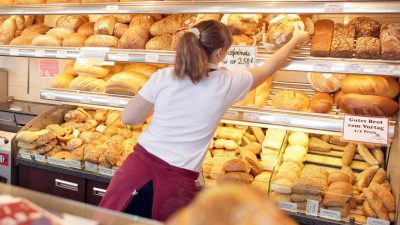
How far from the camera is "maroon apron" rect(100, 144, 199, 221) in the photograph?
5.75 feet

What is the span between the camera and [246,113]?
2.21 meters

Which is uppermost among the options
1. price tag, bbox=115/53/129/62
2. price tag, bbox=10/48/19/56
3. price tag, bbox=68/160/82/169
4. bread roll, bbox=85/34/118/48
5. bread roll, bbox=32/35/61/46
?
bread roll, bbox=85/34/118/48

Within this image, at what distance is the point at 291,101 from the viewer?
2252 millimetres

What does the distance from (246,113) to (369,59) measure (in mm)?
652

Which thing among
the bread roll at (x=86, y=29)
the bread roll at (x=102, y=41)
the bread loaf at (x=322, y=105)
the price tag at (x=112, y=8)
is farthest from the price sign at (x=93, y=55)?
the bread loaf at (x=322, y=105)

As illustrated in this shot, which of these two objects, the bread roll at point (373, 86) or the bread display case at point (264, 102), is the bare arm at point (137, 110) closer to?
the bread display case at point (264, 102)

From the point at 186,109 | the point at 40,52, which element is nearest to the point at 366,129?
the point at 186,109

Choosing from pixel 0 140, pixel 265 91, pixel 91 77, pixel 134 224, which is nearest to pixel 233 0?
pixel 265 91

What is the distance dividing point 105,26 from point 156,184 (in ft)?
4.82

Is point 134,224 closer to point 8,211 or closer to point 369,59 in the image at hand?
point 8,211

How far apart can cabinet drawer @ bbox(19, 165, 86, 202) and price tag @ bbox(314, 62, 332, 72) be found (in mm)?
1570

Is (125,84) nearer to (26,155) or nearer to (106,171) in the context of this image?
(106,171)

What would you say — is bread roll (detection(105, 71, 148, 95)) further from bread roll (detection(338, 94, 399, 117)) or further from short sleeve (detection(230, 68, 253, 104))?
bread roll (detection(338, 94, 399, 117))

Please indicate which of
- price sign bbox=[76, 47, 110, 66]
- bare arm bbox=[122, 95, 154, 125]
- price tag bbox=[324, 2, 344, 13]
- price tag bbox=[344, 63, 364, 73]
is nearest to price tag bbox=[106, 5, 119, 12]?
price sign bbox=[76, 47, 110, 66]
